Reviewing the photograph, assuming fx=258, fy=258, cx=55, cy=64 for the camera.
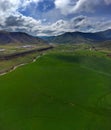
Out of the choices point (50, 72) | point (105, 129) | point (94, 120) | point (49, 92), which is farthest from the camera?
point (50, 72)

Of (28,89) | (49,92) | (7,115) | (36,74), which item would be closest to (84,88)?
(49,92)

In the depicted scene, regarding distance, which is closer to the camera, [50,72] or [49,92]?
[49,92]

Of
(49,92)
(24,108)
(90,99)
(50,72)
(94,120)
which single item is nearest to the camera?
(94,120)

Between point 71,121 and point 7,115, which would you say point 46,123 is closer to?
point 71,121

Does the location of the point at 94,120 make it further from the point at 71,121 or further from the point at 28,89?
the point at 28,89

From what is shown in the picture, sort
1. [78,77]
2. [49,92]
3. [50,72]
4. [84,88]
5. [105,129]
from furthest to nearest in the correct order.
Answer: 1. [50,72]
2. [78,77]
3. [84,88]
4. [49,92]
5. [105,129]

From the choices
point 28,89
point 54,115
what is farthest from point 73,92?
point 54,115
